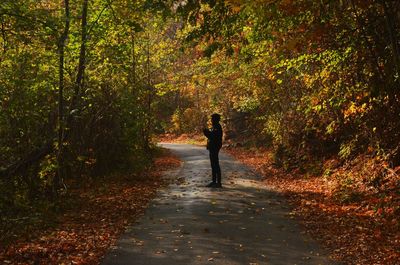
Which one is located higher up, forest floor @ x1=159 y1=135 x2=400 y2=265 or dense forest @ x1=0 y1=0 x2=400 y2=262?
dense forest @ x1=0 y1=0 x2=400 y2=262

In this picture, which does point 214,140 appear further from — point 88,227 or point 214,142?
point 88,227

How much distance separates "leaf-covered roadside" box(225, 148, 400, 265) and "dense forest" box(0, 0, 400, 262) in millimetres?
330

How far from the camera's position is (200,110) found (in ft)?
154

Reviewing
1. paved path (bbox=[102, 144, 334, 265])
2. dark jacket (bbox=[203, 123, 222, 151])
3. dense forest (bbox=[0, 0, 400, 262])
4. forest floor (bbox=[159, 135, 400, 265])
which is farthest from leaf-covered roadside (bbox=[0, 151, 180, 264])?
forest floor (bbox=[159, 135, 400, 265])

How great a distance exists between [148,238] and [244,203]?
12.4ft

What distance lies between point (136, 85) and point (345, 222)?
9.97m

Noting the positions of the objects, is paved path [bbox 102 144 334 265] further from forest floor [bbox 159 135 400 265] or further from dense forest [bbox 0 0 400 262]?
dense forest [bbox 0 0 400 262]

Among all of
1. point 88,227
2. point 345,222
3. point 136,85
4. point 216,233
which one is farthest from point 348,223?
point 136,85

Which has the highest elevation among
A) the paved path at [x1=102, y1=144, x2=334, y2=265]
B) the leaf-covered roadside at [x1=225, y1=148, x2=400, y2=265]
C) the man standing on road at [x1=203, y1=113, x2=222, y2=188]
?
the man standing on road at [x1=203, y1=113, x2=222, y2=188]

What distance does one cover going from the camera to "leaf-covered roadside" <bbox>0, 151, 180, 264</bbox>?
6914 mm

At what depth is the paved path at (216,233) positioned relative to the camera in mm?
6531

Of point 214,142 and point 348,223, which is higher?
point 214,142

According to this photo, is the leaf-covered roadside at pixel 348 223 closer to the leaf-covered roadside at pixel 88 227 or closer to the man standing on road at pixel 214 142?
the man standing on road at pixel 214 142

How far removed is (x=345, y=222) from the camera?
8781 millimetres
